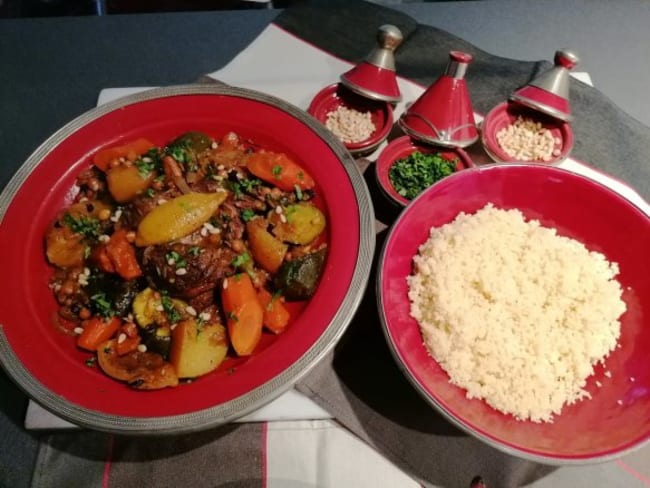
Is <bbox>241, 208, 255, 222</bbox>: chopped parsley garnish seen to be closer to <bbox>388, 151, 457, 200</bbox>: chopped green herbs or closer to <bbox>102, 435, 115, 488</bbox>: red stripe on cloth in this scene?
<bbox>388, 151, 457, 200</bbox>: chopped green herbs

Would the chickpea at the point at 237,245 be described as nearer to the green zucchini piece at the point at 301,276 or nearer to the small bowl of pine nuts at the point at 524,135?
the green zucchini piece at the point at 301,276

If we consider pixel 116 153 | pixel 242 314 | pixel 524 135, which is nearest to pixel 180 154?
pixel 116 153

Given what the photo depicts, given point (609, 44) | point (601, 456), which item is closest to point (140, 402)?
point (601, 456)

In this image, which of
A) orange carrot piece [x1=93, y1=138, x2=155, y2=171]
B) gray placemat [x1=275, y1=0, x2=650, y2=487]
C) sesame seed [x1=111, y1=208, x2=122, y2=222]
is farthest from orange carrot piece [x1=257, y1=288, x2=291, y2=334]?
orange carrot piece [x1=93, y1=138, x2=155, y2=171]

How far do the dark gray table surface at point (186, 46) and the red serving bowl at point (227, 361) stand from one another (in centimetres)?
98

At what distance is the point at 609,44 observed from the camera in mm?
3367

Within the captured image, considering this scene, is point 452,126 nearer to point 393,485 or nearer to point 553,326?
point 553,326

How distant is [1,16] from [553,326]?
495 cm

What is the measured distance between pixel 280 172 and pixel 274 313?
647mm

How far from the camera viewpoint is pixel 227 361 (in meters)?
1.79

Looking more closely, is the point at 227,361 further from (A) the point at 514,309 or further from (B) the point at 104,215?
(A) the point at 514,309

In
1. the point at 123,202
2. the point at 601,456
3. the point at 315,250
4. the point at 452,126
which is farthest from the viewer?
the point at 452,126

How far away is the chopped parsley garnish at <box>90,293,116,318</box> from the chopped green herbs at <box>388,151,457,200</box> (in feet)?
4.68

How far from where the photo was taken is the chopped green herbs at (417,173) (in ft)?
7.44
